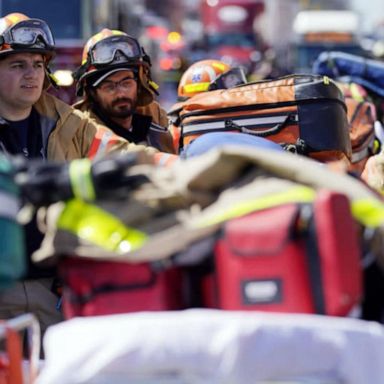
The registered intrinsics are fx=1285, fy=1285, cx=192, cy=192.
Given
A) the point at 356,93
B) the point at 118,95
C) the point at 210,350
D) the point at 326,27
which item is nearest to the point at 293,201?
the point at 210,350

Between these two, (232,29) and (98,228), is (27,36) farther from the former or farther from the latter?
(232,29)

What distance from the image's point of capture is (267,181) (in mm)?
3414

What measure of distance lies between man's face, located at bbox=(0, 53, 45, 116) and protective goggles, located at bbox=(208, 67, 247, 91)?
294cm

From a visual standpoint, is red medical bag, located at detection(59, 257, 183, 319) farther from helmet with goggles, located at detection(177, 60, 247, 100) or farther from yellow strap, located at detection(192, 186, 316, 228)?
helmet with goggles, located at detection(177, 60, 247, 100)

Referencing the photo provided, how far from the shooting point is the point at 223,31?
43594 mm

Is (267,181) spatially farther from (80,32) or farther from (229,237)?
(80,32)

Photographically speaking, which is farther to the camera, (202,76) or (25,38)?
(202,76)

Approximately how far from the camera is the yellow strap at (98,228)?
11.0 feet

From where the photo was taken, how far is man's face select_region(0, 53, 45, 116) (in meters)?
5.80

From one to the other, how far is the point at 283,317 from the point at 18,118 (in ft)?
9.65

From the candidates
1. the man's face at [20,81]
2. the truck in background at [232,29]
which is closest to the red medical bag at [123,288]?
the man's face at [20,81]

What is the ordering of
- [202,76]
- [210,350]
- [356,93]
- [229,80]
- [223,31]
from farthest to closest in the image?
[223,31] < [202,76] < [356,93] < [229,80] < [210,350]

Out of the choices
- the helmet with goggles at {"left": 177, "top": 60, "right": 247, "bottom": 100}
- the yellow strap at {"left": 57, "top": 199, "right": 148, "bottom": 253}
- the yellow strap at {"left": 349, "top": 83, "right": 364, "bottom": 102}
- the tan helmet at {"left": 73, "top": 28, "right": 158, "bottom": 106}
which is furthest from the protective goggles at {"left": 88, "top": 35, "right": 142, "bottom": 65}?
the yellow strap at {"left": 57, "top": 199, "right": 148, "bottom": 253}

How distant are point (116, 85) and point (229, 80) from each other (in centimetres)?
195
